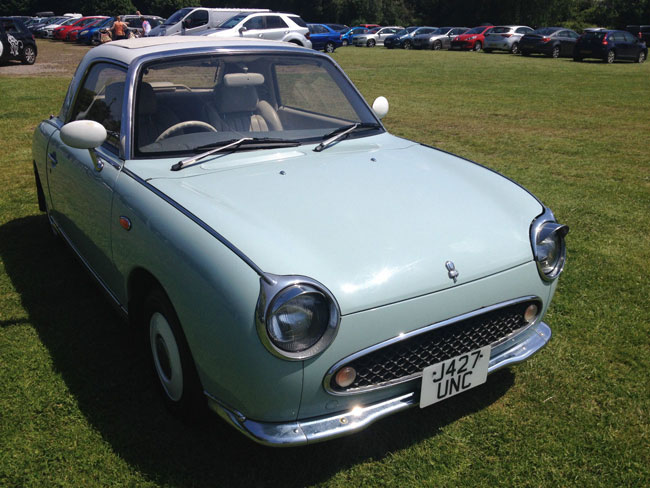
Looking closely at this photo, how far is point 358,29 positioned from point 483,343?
39.3 meters

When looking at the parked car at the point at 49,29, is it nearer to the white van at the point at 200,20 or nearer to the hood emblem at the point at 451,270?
the white van at the point at 200,20

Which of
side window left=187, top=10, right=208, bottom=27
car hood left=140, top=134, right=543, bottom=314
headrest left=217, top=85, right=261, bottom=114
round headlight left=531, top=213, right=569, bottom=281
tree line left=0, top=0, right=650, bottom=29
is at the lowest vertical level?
round headlight left=531, top=213, right=569, bottom=281

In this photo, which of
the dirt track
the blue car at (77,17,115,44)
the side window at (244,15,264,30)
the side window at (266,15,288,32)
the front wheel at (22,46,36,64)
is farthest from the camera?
the blue car at (77,17,115,44)

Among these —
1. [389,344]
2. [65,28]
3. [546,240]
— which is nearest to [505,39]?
[65,28]

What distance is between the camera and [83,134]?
112 inches

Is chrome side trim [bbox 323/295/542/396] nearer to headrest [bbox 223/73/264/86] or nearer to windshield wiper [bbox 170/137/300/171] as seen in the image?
windshield wiper [bbox 170/137/300/171]

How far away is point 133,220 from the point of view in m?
2.65

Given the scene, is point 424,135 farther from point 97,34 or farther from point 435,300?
point 97,34

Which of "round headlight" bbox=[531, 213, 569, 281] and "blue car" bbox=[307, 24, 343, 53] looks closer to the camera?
"round headlight" bbox=[531, 213, 569, 281]

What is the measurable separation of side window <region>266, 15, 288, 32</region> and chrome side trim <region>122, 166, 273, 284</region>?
1930 centimetres

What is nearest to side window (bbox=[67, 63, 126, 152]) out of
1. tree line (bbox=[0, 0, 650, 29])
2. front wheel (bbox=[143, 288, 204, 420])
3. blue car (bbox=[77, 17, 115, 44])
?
front wheel (bbox=[143, 288, 204, 420])

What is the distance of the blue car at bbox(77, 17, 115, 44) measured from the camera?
103ft

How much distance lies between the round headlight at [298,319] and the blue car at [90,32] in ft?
109

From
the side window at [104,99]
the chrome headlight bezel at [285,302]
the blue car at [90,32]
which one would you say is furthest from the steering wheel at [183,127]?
the blue car at [90,32]
